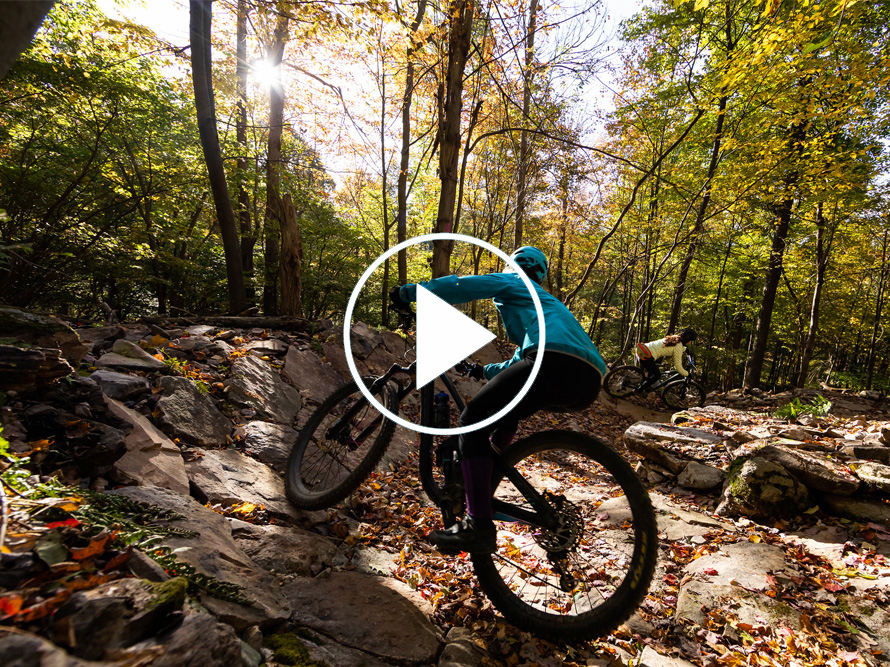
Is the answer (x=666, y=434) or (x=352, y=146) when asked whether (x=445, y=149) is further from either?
(x=352, y=146)

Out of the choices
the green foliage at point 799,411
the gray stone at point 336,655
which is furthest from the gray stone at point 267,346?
the green foliage at point 799,411

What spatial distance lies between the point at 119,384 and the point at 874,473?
7302 millimetres

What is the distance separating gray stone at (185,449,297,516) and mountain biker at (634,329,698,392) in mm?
9832

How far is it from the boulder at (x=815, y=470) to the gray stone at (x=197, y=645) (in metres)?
5.19

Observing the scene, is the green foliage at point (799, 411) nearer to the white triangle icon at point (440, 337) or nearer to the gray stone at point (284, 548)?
the white triangle icon at point (440, 337)

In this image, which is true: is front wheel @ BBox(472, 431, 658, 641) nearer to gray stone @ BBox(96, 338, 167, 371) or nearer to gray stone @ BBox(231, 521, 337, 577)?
gray stone @ BBox(231, 521, 337, 577)

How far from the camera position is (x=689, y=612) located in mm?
2699

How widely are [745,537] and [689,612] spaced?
149cm

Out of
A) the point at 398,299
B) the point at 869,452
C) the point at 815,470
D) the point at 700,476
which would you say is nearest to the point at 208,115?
the point at 398,299

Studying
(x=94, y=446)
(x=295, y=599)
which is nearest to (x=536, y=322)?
(x=295, y=599)

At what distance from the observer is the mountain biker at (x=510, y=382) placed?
2404 millimetres

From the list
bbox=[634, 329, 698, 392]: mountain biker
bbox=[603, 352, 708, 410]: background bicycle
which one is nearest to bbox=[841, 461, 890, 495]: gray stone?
bbox=[634, 329, 698, 392]: mountain biker

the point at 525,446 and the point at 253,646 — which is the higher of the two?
the point at 525,446

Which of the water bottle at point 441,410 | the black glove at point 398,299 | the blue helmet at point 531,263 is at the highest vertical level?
the blue helmet at point 531,263
